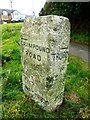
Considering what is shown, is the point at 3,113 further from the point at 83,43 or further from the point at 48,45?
the point at 83,43

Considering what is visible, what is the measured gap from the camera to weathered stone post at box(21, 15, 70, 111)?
13.4 ft

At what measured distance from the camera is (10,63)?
7832 mm

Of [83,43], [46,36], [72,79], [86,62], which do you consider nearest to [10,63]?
[72,79]

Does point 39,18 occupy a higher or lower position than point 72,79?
higher

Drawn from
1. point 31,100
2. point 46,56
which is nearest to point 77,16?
point 31,100

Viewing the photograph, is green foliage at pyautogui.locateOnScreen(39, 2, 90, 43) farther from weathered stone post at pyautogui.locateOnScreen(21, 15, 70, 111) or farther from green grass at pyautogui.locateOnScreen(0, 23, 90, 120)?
weathered stone post at pyautogui.locateOnScreen(21, 15, 70, 111)

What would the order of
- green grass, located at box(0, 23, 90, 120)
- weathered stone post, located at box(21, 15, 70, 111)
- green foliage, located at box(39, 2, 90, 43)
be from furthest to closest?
green foliage, located at box(39, 2, 90, 43)
green grass, located at box(0, 23, 90, 120)
weathered stone post, located at box(21, 15, 70, 111)

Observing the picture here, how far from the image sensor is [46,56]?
13.7 ft

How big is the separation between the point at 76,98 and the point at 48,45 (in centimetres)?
182

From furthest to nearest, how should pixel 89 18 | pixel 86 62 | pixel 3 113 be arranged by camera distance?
A: pixel 89 18 → pixel 86 62 → pixel 3 113

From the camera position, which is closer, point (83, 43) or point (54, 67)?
point (54, 67)

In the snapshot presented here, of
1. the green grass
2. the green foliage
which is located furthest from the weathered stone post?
the green foliage

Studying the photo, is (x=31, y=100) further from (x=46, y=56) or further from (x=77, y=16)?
(x=77, y=16)

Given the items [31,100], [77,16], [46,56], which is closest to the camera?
[46,56]
